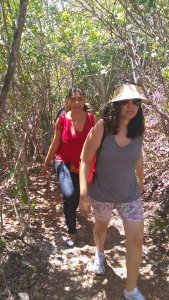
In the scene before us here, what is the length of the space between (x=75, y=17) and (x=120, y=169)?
→ 15.9 ft

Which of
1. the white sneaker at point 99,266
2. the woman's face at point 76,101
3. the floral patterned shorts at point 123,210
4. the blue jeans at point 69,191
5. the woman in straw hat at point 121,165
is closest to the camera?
the woman in straw hat at point 121,165

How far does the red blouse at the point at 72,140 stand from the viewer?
3.92 m

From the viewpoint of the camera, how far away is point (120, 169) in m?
2.99

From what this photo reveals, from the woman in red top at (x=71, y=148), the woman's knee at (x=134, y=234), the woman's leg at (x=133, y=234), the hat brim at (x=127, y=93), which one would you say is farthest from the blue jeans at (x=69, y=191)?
the hat brim at (x=127, y=93)

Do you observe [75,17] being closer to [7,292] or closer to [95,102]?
[95,102]

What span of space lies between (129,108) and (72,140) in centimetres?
120

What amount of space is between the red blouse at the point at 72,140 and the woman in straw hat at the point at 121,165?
82cm

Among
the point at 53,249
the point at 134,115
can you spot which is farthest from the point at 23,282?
the point at 134,115

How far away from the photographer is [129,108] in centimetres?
285

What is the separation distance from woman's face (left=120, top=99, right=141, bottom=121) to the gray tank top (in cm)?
19

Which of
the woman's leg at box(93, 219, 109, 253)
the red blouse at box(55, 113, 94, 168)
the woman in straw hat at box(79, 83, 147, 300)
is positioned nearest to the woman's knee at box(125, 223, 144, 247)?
the woman in straw hat at box(79, 83, 147, 300)

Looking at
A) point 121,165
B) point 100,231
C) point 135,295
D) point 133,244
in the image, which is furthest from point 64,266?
point 121,165

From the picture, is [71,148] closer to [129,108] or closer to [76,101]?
[76,101]

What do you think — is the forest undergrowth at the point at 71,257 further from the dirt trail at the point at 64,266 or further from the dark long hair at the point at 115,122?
the dark long hair at the point at 115,122
